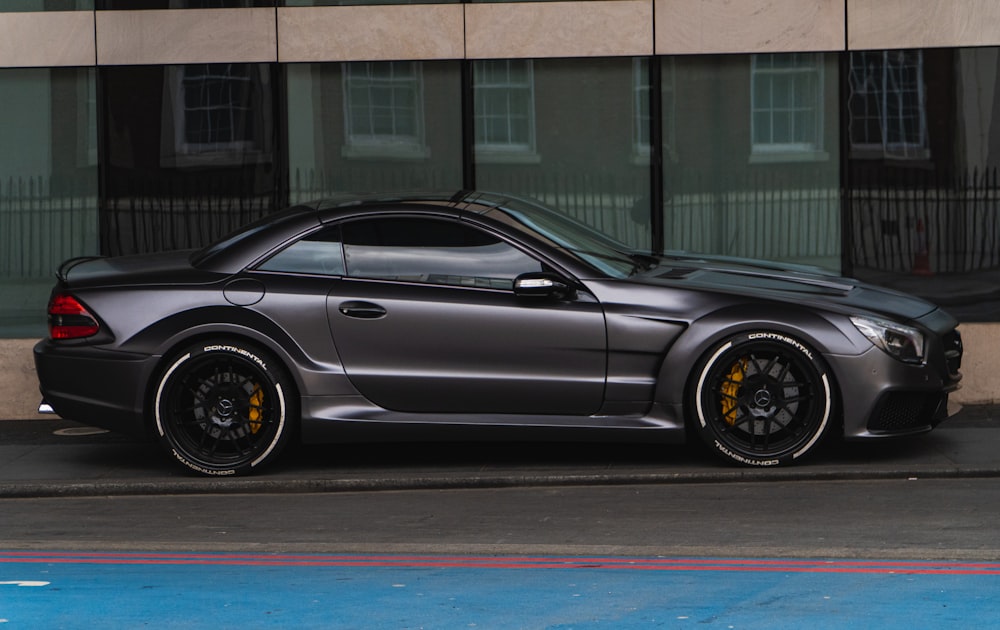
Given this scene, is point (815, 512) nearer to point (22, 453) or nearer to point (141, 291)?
point (141, 291)

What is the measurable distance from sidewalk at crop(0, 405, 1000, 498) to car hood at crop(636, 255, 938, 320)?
825 mm

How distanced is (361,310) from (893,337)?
2811 millimetres

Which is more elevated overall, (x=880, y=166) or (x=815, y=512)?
(x=880, y=166)

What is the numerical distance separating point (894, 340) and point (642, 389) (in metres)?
1.35

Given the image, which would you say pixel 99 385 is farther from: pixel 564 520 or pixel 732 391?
pixel 732 391

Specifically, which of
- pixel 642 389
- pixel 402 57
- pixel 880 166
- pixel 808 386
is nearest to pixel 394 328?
pixel 642 389

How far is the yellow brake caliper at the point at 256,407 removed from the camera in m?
8.78

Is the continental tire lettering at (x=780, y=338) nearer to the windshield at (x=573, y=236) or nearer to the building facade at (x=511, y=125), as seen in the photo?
the windshield at (x=573, y=236)

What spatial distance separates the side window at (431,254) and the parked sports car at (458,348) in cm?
1

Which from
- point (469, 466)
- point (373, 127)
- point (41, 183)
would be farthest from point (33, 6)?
point (469, 466)

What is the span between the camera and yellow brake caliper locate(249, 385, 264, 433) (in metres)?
8.78

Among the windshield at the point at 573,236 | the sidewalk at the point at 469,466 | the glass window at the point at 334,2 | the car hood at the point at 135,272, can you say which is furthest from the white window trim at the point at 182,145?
the windshield at the point at 573,236

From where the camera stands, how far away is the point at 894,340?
8.55 meters

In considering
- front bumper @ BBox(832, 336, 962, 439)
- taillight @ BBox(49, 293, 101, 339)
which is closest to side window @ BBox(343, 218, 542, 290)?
taillight @ BBox(49, 293, 101, 339)
